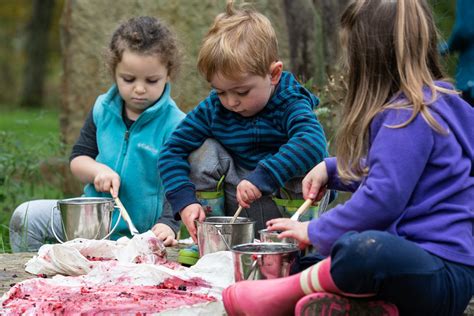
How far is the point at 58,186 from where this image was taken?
584cm

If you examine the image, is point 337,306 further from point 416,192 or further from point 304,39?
point 304,39

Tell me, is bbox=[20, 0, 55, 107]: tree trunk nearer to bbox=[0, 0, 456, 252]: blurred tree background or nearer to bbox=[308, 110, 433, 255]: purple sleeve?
bbox=[0, 0, 456, 252]: blurred tree background

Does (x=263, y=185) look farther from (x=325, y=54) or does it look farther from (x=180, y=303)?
(x=325, y=54)

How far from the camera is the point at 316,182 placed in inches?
117

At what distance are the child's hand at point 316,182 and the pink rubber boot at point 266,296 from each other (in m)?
0.47

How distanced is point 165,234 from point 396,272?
1554 millimetres

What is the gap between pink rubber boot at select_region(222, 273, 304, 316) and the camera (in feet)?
8.41

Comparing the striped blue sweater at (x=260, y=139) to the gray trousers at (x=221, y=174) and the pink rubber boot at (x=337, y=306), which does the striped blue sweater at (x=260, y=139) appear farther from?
the pink rubber boot at (x=337, y=306)

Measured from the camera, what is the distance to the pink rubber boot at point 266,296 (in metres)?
2.56

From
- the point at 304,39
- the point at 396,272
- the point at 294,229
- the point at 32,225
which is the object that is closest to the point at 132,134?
the point at 32,225

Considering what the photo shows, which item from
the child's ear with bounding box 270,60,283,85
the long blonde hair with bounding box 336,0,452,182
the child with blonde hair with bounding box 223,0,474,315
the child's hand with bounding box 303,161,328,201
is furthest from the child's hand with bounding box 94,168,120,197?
the long blonde hair with bounding box 336,0,452,182

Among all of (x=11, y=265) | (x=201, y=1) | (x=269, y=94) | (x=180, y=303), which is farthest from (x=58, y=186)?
(x=180, y=303)

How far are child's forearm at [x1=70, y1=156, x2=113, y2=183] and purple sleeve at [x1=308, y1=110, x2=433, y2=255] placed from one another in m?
1.73

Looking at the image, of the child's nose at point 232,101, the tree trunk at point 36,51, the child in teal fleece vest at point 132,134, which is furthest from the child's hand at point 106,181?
the tree trunk at point 36,51
